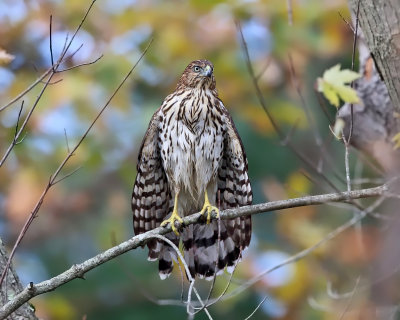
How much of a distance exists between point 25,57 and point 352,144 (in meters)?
4.31

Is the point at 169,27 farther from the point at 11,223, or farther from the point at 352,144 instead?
the point at 352,144

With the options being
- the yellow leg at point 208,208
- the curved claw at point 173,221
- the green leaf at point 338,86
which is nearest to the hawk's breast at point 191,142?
the yellow leg at point 208,208

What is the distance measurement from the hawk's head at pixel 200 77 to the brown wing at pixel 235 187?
10.5 inches

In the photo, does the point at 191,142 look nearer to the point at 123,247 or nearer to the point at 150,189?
the point at 150,189

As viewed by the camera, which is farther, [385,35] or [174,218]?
[174,218]

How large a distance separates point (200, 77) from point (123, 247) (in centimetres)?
179

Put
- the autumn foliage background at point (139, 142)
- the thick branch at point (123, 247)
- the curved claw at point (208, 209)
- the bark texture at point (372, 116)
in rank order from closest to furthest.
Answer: the thick branch at point (123, 247) → the curved claw at point (208, 209) → the bark texture at point (372, 116) → the autumn foliage background at point (139, 142)

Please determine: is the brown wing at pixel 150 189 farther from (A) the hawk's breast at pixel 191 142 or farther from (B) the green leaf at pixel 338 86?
(B) the green leaf at pixel 338 86

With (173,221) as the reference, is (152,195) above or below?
above

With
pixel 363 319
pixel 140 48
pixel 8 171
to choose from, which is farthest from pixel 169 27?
pixel 363 319

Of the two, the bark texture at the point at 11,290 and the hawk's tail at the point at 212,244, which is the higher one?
the hawk's tail at the point at 212,244

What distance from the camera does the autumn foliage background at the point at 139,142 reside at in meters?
8.77

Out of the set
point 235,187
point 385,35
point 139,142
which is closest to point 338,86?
point 385,35

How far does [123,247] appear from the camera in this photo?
3982 millimetres
